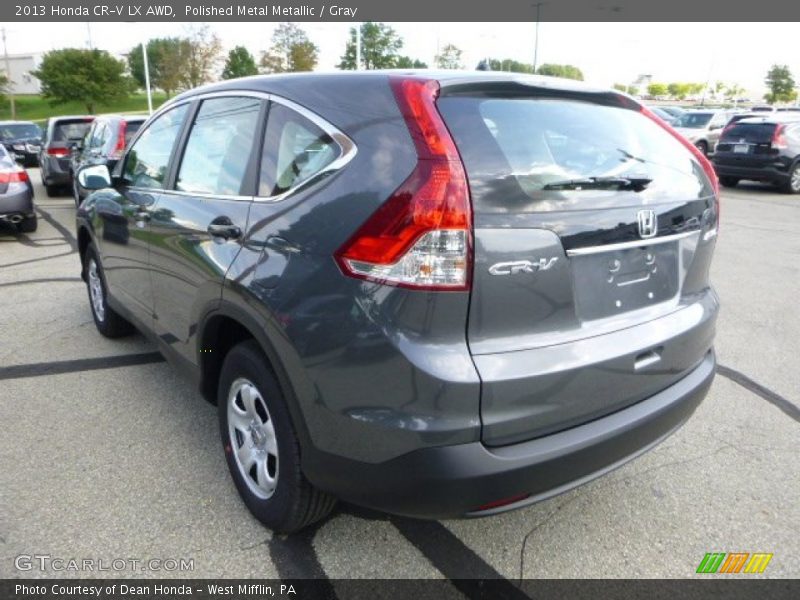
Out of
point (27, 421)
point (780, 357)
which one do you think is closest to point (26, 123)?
point (27, 421)

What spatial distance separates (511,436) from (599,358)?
0.41 meters

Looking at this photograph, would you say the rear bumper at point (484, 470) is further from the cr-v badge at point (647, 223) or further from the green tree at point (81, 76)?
the green tree at point (81, 76)

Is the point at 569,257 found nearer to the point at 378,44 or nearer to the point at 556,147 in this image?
the point at 556,147

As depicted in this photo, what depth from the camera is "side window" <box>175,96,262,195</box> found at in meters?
2.60

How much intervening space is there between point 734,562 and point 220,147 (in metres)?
2.75

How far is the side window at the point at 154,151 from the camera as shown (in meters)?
3.33

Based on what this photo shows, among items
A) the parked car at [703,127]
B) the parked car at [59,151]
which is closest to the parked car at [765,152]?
the parked car at [703,127]

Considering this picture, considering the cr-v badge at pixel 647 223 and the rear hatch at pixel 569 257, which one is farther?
the cr-v badge at pixel 647 223

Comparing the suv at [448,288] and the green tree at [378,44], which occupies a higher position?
the green tree at [378,44]

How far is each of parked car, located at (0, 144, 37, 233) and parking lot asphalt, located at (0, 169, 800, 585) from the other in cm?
521

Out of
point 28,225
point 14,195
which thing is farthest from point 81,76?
point 14,195

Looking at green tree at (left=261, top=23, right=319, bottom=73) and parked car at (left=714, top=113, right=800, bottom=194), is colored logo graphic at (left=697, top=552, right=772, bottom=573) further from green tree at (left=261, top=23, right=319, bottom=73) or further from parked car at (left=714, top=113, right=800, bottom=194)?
green tree at (left=261, top=23, right=319, bottom=73)

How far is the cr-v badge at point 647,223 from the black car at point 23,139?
23.3 meters

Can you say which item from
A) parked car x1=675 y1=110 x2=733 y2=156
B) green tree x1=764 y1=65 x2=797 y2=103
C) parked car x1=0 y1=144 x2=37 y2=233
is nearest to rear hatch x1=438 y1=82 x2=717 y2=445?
parked car x1=0 y1=144 x2=37 y2=233
